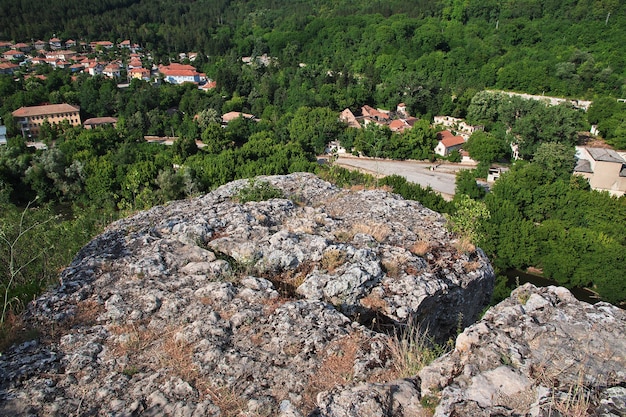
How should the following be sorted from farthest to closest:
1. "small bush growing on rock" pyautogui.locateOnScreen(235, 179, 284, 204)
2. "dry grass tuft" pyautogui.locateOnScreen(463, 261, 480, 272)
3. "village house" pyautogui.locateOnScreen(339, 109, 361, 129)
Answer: "village house" pyautogui.locateOnScreen(339, 109, 361, 129) → "small bush growing on rock" pyautogui.locateOnScreen(235, 179, 284, 204) → "dry grass tuft" pyautogui.locateOnScreen(463, 261, 480, 272)

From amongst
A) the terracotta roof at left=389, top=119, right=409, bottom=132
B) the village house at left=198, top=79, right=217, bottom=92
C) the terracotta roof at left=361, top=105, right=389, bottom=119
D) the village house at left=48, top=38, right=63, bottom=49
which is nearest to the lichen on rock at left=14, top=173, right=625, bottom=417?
the terracotta roof at left=389, top=119, right=409, bottom=132

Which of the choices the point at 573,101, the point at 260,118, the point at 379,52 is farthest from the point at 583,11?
the point at 260,118

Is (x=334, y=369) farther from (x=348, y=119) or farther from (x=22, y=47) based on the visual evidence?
(x=22, y=47)

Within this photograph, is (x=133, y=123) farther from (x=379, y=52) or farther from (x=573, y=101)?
(x=573, y=101)

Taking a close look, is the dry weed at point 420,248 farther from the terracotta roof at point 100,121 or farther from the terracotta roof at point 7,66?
the terracotta roof at point 7,66

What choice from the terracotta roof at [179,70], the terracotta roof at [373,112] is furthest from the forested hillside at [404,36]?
the terracotta roof at [179,70]

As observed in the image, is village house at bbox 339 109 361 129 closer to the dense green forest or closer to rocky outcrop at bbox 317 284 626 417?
the dense green forest
